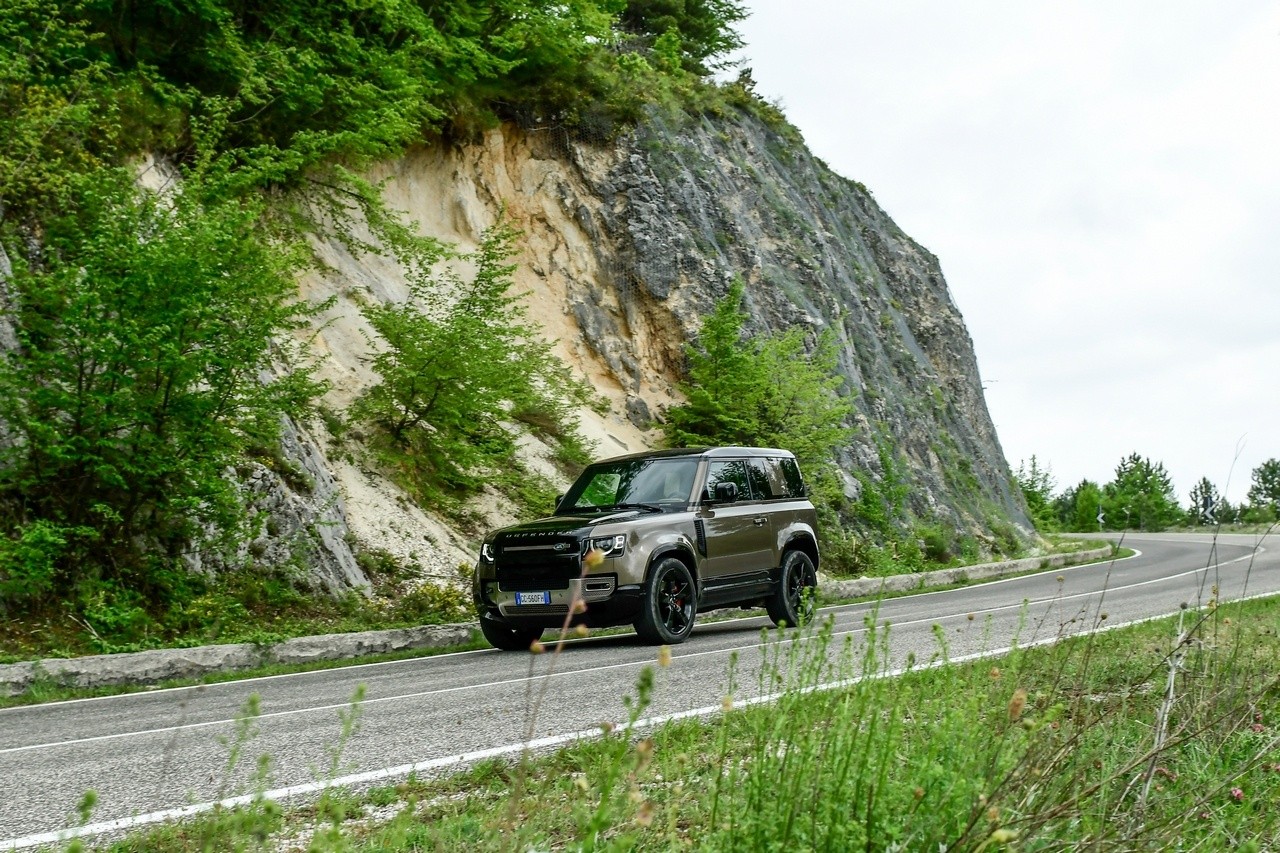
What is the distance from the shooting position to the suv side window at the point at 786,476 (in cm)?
1366

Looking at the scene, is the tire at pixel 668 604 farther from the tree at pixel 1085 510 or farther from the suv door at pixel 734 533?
the tree at pixel 1085 510

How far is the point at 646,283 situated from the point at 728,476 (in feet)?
49.4

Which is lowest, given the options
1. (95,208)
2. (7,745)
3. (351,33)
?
(7,745)

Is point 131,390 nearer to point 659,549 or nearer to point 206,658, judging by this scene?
point 206,658

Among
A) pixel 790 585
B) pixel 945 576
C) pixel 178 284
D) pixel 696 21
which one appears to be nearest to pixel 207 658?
pixel 178 284

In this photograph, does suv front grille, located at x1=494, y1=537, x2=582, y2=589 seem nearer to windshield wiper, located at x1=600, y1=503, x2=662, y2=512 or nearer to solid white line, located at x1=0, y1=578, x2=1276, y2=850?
windshield wiper, located at x1=600, y1=503, x2=662, y2=512

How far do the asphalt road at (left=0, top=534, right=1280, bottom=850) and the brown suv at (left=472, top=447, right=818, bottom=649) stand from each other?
18.4 inches

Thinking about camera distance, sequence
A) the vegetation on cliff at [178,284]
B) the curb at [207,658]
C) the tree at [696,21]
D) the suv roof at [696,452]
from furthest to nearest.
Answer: the tree at [696,21] < the suv roof at [696,452] < the vegetation on cliff at [178,284] < the curb at [207,658]

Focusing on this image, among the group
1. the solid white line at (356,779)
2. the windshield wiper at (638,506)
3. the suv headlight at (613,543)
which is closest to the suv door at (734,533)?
the windshield wiper at (638,506)

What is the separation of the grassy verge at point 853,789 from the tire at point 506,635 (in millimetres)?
6077

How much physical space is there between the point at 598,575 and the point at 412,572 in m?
5.29

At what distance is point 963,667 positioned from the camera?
23.8ft

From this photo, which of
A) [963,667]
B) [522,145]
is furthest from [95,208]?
[522,145]

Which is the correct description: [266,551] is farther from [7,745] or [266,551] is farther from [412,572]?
[7,745]
